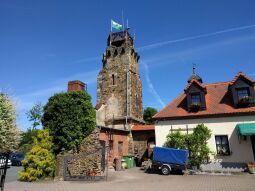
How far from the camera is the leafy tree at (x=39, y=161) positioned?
1591cm

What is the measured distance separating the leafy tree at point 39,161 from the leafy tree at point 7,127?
6754 millimetres

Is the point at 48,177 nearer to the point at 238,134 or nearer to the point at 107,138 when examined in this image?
the point at 107,138

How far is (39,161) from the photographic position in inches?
632

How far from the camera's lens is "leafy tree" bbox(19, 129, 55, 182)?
15.9 metres

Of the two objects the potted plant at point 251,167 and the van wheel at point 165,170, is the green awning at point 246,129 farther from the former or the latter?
the van wheel at point 165,170

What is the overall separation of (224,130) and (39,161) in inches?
606

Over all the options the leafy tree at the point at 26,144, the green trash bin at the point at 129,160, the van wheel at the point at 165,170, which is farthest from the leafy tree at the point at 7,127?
the green trash bin at the point at 129,160

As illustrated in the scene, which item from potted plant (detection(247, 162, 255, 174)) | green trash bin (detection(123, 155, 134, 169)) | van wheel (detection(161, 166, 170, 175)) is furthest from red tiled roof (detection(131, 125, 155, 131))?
potted plant (detection(247, 162, 255, 174))

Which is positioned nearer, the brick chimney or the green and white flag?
the brick chimney

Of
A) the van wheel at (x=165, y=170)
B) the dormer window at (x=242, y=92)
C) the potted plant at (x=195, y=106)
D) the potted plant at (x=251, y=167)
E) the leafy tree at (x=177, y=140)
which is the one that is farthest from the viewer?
the potted plant at (x=195, y=106)

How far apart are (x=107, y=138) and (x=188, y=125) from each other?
28.4 feet

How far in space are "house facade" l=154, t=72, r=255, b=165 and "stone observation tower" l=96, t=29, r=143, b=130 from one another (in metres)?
9.21

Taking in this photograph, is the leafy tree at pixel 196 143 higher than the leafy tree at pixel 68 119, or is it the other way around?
the leafy tree at pixel 68 119

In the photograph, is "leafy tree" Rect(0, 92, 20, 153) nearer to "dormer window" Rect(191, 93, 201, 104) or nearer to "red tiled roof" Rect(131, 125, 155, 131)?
"dormer window" Rect(191, 93, 201, 104)
